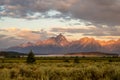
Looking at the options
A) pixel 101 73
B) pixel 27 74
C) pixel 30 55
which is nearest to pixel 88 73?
pixel 101 73

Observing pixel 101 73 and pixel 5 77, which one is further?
pixel 101 73

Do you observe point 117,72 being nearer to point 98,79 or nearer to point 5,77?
point 98,79

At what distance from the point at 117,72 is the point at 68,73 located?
159 inches

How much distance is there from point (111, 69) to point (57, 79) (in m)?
4.95

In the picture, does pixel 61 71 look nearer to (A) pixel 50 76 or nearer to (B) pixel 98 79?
(A) pixel 50 76

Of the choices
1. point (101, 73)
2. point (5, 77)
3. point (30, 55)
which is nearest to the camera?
point (5, 77)

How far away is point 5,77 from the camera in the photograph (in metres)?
22.3

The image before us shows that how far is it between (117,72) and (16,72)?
27.2ft

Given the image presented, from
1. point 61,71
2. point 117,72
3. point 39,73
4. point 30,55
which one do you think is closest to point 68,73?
point 61,71

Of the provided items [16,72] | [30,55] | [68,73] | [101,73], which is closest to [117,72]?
[101,73]

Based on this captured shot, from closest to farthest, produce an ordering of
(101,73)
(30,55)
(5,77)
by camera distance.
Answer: (5,77) → (101,73) → (30,55)

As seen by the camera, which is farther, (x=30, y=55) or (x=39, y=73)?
(x=30, y=55)

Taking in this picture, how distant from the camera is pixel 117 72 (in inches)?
913

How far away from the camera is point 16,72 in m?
25.3
